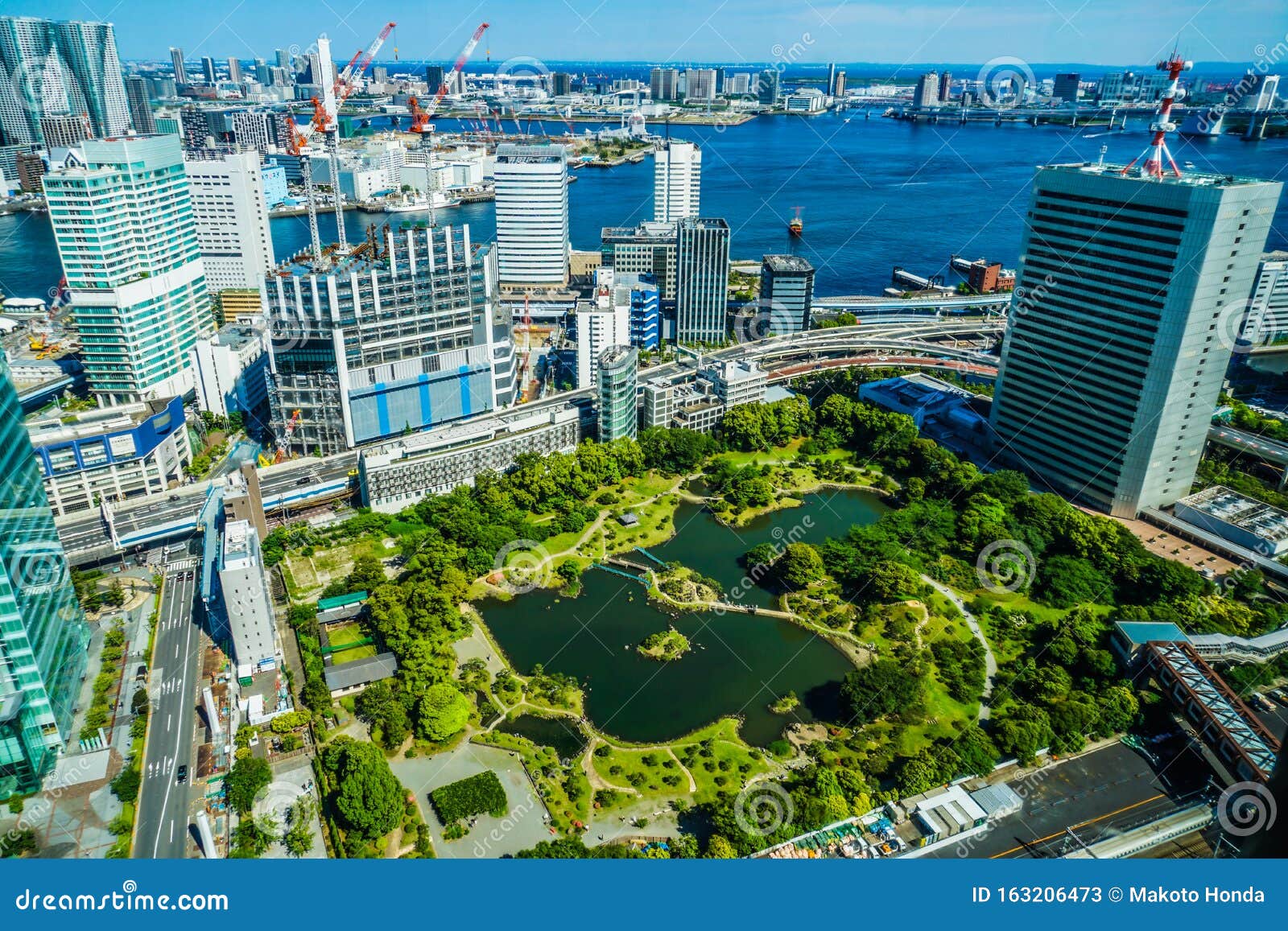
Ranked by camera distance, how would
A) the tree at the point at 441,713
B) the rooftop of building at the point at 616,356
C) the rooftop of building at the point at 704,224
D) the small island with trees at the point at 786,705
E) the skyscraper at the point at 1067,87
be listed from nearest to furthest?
the tree at the point at 441,713
the small island with trees at the point at 786,705
the rooftop of building at the point at 616,356
the rooftop of building at the point at 704,224
the skyscraper at the point at 1067,87

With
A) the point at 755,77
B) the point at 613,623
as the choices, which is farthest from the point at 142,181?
the point at 755,77

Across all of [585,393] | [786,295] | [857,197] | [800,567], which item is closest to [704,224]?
[786,295]

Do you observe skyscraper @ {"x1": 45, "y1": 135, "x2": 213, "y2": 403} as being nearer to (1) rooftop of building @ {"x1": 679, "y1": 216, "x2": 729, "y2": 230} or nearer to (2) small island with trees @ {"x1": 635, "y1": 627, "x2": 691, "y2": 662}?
(1) rooftop of building @ {"x1": 679, "y1": 216, "x2": 729, "y2": 230}

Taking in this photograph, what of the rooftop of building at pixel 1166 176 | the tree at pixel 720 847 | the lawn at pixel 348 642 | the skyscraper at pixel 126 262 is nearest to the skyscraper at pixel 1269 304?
the rooftop of building at pixel 1166 176

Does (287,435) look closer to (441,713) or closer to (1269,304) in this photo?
(441,713)

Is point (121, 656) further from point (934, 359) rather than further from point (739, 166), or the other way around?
point (739, 166)

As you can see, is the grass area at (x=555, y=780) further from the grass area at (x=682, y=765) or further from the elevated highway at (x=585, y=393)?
the elevated highway at (x=585, y=393)
